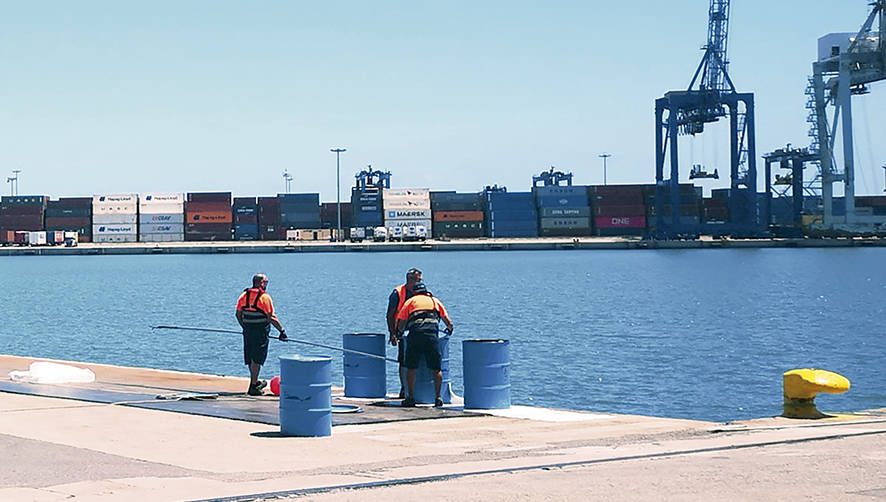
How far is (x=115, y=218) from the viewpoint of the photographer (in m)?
163

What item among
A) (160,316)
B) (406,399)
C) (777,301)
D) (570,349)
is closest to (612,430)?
(406,399)

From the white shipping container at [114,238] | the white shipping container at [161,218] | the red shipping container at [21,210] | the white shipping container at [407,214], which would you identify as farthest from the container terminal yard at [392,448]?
the red shipping container at [21,210]

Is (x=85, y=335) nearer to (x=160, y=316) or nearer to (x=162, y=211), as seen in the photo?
(x=160, y=316)

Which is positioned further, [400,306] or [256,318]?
[256,318]

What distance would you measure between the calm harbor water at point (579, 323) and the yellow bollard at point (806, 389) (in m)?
6.52

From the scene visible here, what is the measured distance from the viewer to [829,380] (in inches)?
638

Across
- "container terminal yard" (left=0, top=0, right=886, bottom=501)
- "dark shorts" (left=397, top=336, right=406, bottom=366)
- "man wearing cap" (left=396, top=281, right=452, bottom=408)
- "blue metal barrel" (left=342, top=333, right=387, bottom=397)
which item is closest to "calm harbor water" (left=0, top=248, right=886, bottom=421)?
"container terminal yard" (left=0, top=0, right=886, bottom=501)

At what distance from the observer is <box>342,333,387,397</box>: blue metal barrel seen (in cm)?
1711

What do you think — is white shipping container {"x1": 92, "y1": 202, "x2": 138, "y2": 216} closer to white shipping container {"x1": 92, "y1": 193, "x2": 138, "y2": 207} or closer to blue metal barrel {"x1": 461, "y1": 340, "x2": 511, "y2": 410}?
white shipping container {"x1": 92, "y1": 193, "x2": 138, "y2": 207}

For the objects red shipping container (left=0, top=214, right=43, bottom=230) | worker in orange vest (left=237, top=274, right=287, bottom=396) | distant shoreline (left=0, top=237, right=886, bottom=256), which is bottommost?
distant shoreline (left=0, top=237, right=886, bottom=256)

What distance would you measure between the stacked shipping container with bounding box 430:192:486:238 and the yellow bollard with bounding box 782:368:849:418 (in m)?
145

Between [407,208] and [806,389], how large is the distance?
470 feet

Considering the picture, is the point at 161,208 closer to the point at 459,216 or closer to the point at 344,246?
the point at 344,246

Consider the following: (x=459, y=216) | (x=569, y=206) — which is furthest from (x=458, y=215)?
(x=569, y=206)
